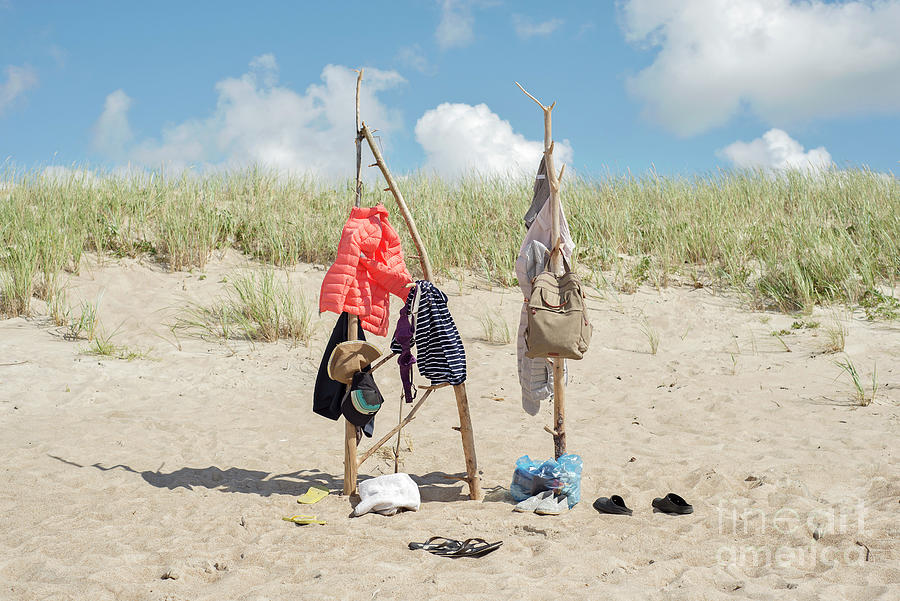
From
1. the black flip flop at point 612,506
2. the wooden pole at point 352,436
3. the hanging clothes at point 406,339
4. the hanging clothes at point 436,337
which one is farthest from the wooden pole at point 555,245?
the wooden pole at point 352,436

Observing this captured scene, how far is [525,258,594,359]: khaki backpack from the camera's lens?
13.5ft

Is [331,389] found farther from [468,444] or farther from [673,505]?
[673,505]

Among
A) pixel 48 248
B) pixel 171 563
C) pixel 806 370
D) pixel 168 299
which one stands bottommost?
pixel 171 563

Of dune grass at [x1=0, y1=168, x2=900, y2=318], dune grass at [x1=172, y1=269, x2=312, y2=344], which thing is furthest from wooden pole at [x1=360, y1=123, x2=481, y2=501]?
dune grass at [x1=0, y1=168, x2=900, y2=318]

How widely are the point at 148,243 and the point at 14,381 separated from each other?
3425 mm

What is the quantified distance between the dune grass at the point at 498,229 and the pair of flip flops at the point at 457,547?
19.5ft

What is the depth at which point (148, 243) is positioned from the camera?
9.87 m

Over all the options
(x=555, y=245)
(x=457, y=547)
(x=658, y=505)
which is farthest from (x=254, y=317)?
(x=658, y=505)

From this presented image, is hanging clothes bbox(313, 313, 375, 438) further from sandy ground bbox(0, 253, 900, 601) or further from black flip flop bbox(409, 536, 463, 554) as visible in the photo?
black flip flop bbox(409, 536, 463, 554)

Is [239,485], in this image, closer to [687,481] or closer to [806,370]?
[687,481]

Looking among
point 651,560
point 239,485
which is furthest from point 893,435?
point 239,485

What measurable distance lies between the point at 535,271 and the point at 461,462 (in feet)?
6.10

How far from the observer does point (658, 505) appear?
4.28 meters

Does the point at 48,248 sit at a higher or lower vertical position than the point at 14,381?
higher
